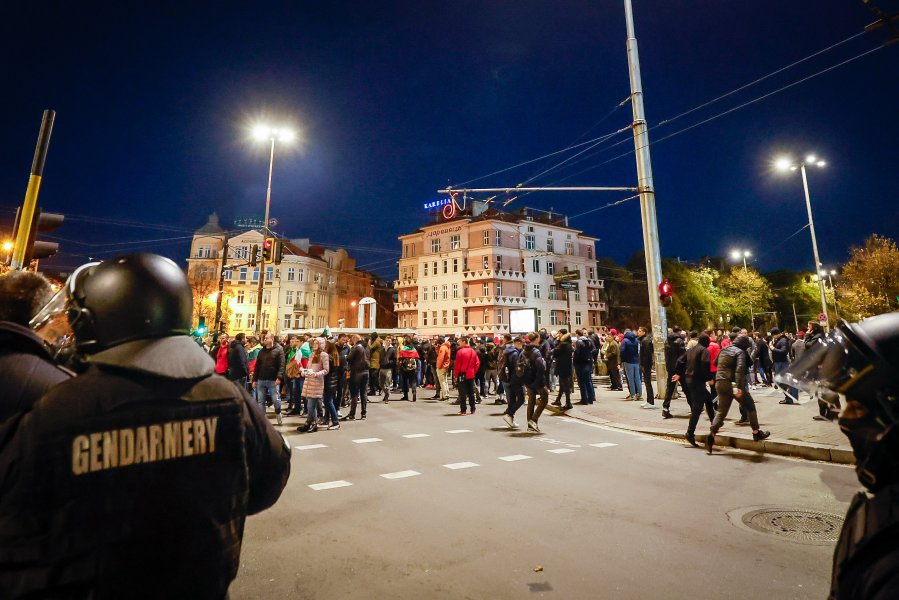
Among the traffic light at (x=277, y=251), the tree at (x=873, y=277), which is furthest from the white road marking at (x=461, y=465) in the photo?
the tree at (x=873, y=277)

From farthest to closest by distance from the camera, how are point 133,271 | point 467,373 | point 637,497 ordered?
point 467,373 → point 637,497 → point 133,271

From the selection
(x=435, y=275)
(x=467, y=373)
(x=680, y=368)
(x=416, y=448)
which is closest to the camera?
(x=416, y=448)

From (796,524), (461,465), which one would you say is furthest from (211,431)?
(461,465)

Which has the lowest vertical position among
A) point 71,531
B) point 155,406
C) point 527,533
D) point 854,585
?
point 527,533

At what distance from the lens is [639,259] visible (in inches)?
2397

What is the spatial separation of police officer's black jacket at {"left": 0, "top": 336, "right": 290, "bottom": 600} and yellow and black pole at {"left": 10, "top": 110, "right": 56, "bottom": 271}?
5689 mm

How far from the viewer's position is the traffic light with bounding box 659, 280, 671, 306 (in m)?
13.6

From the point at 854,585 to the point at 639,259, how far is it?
2544 inches

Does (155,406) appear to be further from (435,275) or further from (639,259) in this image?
(639,259)

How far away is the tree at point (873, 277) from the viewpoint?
30.8 meters

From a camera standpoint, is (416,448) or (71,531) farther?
(416,448)

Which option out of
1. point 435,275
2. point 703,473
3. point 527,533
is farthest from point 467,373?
point 435,275

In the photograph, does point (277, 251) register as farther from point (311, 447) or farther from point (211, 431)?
point (211, 431)

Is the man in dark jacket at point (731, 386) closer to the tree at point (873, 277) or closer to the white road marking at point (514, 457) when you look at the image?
the white road marking at point (514, 457)
